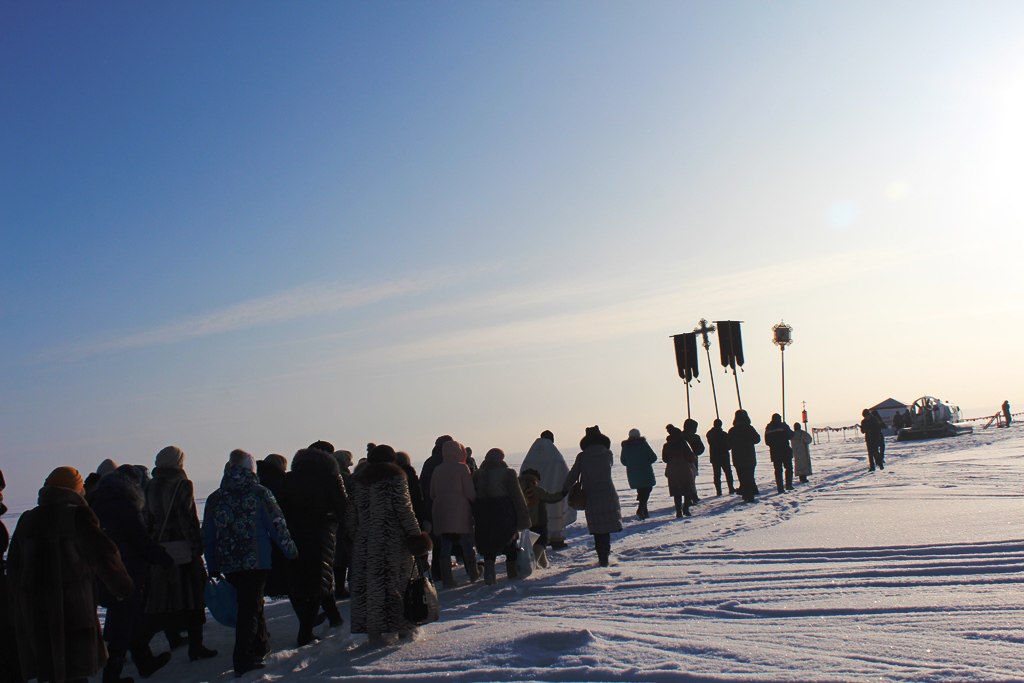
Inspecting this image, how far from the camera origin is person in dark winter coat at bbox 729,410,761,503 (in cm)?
1697

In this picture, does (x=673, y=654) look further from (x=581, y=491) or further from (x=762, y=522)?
(x=762, y=522)

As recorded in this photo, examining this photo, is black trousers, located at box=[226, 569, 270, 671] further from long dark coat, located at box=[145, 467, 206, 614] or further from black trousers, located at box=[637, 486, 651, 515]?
black trousers, located at box=[637, 486, 651, 515]

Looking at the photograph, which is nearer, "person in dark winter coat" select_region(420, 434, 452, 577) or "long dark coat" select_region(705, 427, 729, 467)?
"person in dark winter coat" select_region(420, 434, 452, 577)

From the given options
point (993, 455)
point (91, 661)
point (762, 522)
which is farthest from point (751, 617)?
point (993, 455)

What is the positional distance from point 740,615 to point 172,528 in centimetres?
439

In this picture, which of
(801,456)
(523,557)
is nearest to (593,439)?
(523,557)

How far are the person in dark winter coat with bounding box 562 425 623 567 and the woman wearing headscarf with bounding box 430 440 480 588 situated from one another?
5.01ft

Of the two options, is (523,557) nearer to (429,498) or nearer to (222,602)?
(429,498)

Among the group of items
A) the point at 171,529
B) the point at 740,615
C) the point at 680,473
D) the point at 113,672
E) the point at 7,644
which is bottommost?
the point at 740,615

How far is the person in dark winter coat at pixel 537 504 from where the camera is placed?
10.6 m

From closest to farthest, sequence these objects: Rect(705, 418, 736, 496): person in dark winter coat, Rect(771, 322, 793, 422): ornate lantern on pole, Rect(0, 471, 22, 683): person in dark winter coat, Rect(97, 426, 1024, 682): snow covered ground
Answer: Rect(97, 426, 1024, 682): snow covered ground, Rect(0, 471, 22, 683): person in dark winter coat, Rect(705, 418, 736, 496): person in dark winter coat, Rect(771, 322, 793, 422): ornate lantern on pole

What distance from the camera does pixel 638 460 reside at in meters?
14.3

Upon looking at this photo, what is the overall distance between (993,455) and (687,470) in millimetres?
13495

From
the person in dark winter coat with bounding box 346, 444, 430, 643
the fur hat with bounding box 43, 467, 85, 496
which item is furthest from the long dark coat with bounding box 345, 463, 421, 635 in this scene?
the fur hat with bounding box 43, 467, 85, 496
